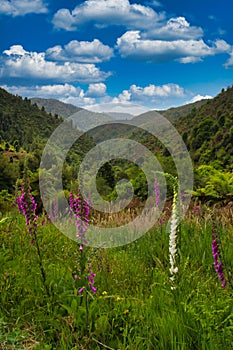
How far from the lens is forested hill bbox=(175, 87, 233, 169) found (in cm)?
3098

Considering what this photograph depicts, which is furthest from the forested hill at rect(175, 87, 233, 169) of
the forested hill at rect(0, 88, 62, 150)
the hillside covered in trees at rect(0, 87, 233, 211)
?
the forested hill at rect(0, 88, 62, 150)

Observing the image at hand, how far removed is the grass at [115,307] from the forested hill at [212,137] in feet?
56.3

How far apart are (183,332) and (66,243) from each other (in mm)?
2832

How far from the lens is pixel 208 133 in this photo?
3972 cm

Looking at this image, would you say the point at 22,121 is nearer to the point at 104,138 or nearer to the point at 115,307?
the point at 104,138

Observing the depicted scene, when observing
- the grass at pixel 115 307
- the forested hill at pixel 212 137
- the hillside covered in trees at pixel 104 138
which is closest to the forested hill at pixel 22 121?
the hillside covered in trees at pixel 104 138

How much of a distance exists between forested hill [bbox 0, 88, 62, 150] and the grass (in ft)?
173

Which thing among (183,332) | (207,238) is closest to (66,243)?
(207,238)

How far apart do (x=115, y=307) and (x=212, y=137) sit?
36336 mm

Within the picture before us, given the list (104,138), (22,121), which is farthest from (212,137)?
(22,121)

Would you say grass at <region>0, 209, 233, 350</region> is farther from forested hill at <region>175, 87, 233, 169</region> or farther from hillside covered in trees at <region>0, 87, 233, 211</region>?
forested hill at <region>175, 87, 233, 169</region>

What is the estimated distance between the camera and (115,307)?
3.21 m

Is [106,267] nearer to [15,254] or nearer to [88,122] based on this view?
[15,254]

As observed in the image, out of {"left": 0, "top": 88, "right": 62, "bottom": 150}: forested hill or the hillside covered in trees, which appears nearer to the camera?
the hillside covered in trees
